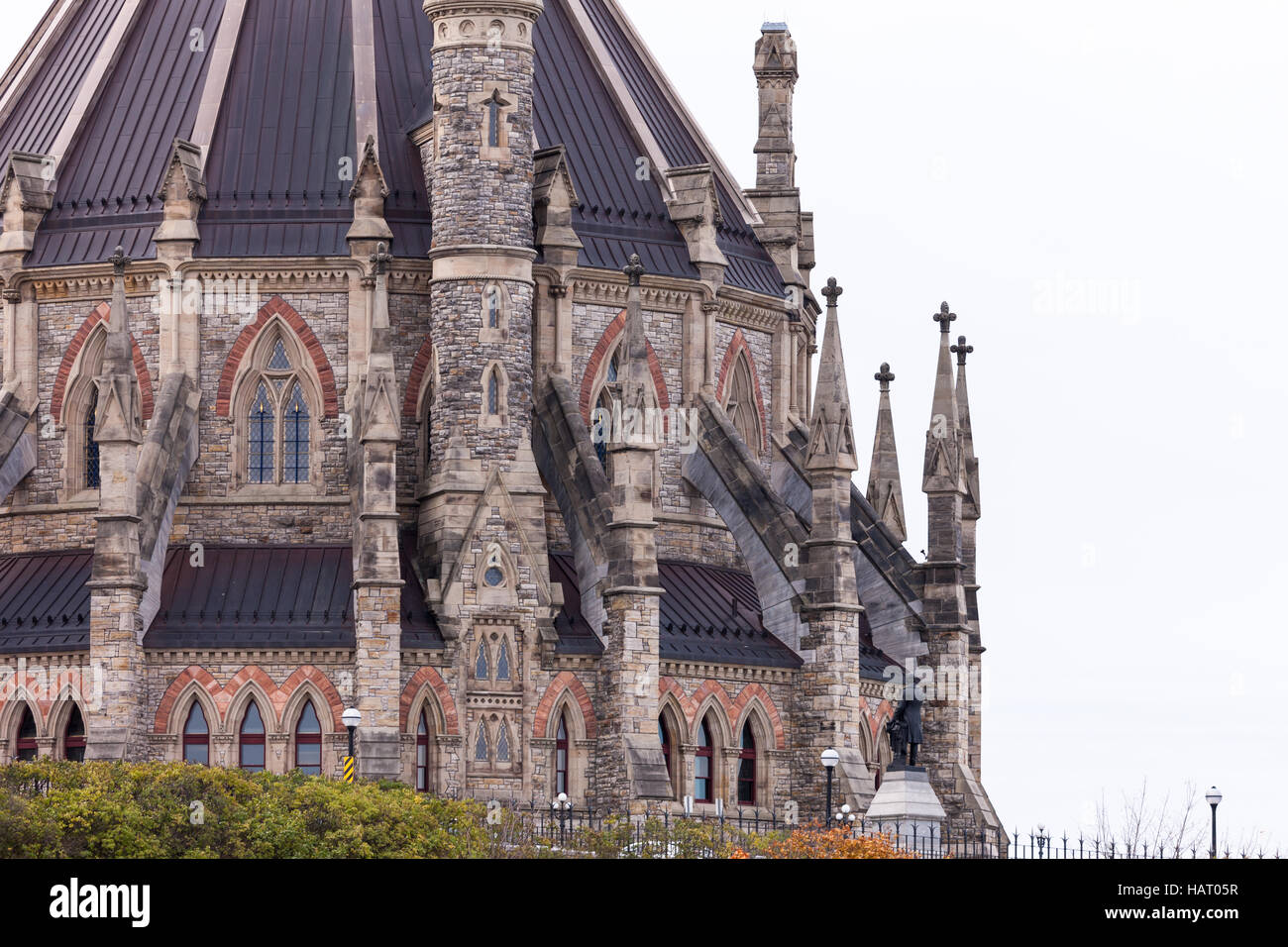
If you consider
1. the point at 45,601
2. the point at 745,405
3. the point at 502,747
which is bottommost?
the point at 502,747

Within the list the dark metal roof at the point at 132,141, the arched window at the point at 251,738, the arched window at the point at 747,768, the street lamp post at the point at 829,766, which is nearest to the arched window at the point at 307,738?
the arched window at the point at 251,738

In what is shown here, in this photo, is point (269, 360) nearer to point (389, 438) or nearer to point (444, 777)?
point (389, 438)

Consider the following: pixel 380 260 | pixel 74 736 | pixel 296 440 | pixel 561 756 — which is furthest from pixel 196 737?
pixel 380 260

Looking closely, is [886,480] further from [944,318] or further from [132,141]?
[132,141]

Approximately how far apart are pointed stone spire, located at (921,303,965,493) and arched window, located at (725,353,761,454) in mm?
4418

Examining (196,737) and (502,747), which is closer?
(502,747)

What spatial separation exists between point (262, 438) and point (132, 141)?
8451 mm

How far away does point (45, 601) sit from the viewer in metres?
73.3

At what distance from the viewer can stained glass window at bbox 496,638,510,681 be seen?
7119 centimetres

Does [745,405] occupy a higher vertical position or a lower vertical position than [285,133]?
lower

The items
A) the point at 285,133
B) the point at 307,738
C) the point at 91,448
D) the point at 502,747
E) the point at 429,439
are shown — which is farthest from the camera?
the point at 285,133

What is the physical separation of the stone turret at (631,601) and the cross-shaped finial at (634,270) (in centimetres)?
156

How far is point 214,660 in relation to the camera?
233 ft

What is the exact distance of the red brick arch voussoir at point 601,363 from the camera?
77938 millimetres
